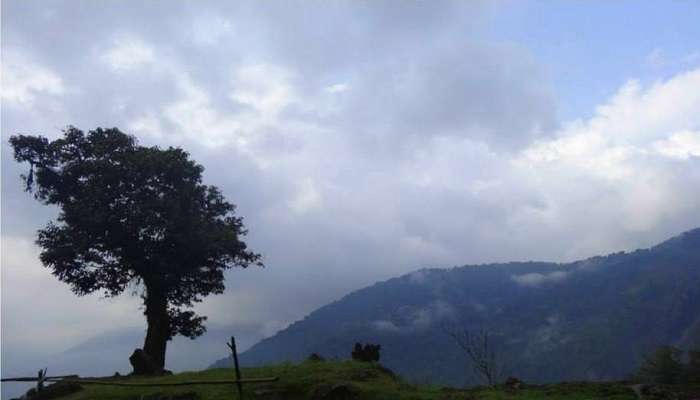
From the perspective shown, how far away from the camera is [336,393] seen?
64.6ft

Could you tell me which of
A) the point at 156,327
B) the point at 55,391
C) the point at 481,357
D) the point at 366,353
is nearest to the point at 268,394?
the point at 366,353

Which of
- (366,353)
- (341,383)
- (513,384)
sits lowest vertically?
(513,384)

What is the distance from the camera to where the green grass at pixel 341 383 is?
59.3 feet

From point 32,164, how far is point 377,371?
25.6 meters

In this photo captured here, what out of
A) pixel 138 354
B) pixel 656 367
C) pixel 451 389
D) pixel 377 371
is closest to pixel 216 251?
pixel 138 354

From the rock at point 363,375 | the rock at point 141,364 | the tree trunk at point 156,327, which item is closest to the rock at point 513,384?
the rock at point 363,375

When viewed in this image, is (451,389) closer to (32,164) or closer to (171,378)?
(171,378)

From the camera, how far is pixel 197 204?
1453 inches

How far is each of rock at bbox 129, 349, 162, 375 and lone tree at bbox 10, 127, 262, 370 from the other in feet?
10.1

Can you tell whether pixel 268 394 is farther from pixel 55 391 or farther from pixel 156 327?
pixel 156 327

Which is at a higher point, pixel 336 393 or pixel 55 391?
pixel 55 391

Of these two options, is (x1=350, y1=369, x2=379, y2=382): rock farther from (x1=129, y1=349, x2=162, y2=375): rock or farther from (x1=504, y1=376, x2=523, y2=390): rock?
(x1=129, y1=349, x2=162, y2=375): rock

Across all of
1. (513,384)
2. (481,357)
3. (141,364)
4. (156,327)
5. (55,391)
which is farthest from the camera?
(156,327)

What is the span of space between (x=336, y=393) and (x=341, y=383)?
1.37ft
